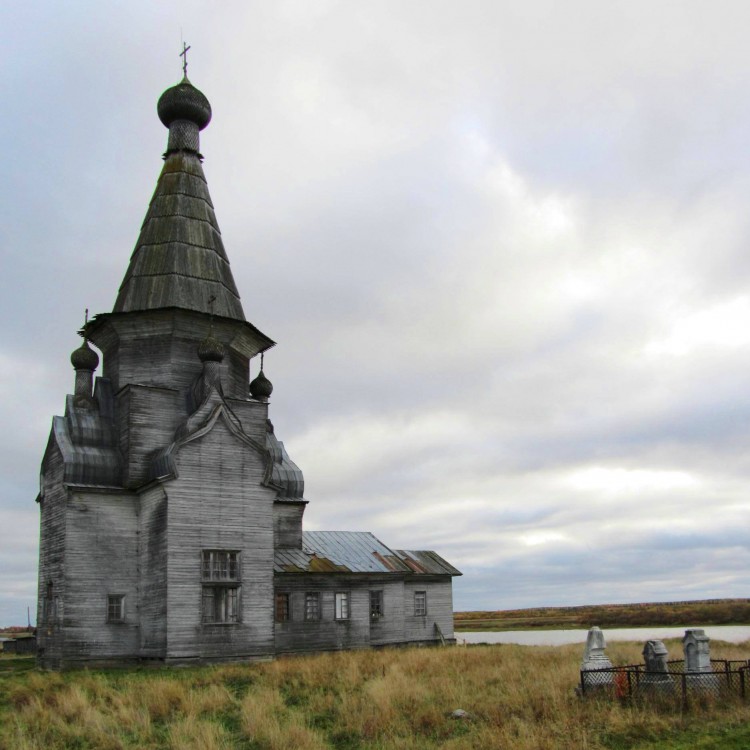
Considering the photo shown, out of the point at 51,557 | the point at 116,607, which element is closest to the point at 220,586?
the point at 116,607

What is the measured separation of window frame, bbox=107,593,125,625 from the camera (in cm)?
2335

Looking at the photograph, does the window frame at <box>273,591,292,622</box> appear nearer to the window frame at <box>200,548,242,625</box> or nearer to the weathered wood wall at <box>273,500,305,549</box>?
the weathered wood wall at <box>273,500,305,549</box>

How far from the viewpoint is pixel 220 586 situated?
76.7ft

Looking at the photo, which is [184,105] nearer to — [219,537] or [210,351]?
[210,351]

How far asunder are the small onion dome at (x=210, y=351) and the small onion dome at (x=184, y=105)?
29.8 feet

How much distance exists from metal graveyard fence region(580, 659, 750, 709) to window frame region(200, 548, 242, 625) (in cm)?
1177

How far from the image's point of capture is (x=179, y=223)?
27.9m

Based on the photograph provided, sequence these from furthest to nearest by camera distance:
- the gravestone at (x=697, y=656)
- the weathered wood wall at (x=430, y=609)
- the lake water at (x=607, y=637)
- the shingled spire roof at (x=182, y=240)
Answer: the lake water at (x=607, y=637), the weathered wood wall at (x=430, y=609), the shingled spire roof at (x=182, y=240), the gravestone at (x=697, y=656)

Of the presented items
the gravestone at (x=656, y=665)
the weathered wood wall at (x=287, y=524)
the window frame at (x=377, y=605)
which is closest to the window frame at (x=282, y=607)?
the weathered wood wall at (x=287, y=524)

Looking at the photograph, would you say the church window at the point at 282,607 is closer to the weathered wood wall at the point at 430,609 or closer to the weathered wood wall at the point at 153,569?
the weathered wood wall at the point at 153,569

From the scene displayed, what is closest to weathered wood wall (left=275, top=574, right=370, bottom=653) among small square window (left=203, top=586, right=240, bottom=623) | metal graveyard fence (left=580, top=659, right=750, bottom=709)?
small square window (left=203, top=586, right=240, bottom=623)

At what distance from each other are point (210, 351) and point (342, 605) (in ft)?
31.6

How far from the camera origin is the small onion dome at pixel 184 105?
29.0 meters

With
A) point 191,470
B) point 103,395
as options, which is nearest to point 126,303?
point 103,395
